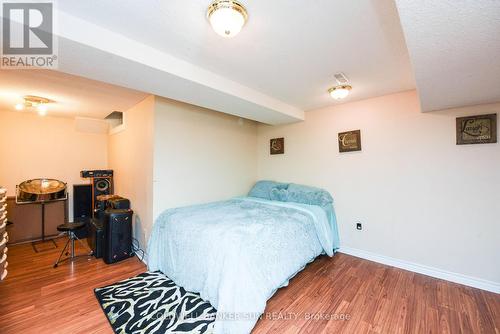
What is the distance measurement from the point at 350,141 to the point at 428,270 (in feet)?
6.41

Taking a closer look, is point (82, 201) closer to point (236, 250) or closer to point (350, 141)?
point (236, 250)

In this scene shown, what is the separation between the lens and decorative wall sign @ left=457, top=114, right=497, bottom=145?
2.30 metres

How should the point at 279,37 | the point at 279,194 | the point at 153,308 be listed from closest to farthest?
the point at 279,37 < the point at 153,308 < the point at 279,194

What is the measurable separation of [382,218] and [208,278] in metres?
2.56

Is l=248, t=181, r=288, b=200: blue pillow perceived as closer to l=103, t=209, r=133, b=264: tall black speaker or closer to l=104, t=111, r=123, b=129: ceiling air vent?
l=103, t=209, r=133, b=264: tall black speaker

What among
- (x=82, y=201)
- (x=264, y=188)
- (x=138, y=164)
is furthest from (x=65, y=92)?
(x=264, y=188)

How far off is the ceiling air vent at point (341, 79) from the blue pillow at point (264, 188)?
6.43ft

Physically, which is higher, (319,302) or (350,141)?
(350,141)

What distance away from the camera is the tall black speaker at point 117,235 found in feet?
9.50

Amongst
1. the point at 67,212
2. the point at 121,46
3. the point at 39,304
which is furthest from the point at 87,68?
the point at 67,212

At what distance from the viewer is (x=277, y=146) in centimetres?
420

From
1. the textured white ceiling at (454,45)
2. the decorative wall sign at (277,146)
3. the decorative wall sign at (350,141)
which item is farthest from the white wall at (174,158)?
the textured white ceiling at (454,45)

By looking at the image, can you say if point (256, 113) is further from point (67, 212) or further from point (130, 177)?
point (67, 212)

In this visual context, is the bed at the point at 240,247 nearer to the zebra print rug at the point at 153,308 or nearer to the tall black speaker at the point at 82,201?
the zebra print rug at the point at 153,308
